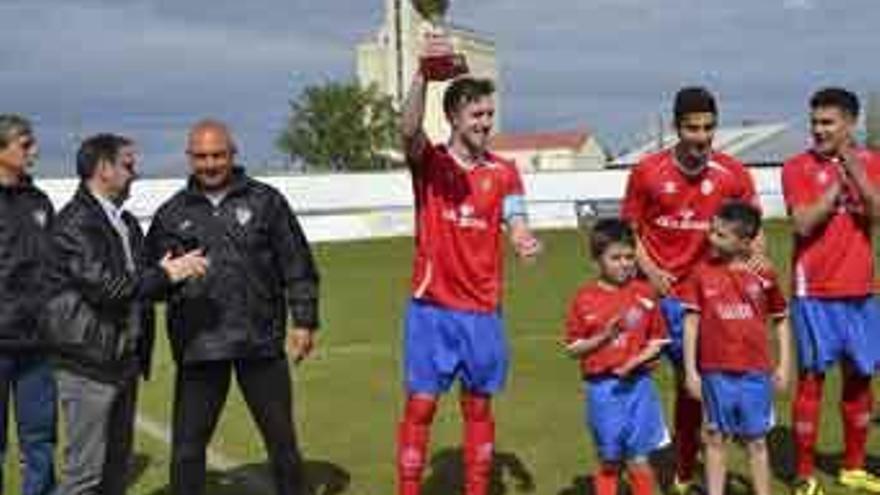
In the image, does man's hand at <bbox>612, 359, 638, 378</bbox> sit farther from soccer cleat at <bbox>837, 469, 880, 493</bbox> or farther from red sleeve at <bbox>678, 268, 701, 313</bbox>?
soccer cleat at <bbox>837, 469, 880, 493</bbox>

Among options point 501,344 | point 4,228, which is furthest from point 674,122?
point 4,228

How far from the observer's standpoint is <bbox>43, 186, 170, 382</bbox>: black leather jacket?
621 cm

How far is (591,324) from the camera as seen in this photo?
22.3ft

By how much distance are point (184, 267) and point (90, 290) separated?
1.38 ft

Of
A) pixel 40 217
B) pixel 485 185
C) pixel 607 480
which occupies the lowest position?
pixel 607 480

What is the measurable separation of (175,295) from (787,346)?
2995mm

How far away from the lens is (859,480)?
7.82 metres

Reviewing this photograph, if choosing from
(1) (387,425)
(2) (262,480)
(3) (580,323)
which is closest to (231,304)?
(3) (580,323)

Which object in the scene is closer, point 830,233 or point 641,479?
point 641,479

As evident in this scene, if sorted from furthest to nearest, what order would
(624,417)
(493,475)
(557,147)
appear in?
1. (557,147)
2. (493,475)
3. (624,417)

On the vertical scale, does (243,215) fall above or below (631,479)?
above

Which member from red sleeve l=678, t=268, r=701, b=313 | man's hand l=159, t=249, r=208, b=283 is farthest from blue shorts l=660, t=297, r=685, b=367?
man's hand l=159, t=249, r=208, b=283

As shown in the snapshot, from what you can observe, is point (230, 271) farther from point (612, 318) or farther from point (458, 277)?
point (612, 318)

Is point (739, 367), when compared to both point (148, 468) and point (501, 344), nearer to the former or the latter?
point (501, 344)
